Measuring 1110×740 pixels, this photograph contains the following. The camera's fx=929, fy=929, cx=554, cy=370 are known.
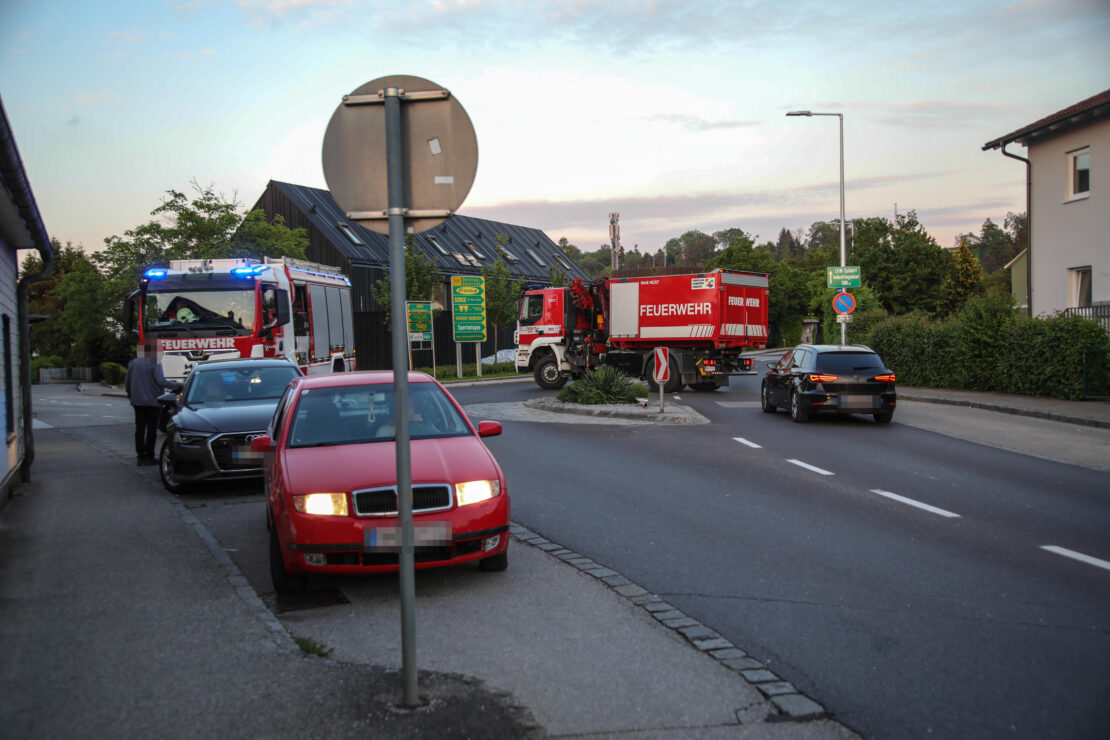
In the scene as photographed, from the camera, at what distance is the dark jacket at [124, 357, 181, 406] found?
1300cm

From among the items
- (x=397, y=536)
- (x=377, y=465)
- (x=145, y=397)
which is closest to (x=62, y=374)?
(x=145, y=397)

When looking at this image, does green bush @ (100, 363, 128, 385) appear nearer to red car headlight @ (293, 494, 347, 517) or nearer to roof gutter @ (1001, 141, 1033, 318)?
roof gutter @ (1001, 141, 1033, 318)

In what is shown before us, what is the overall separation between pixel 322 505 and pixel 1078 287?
2583cm

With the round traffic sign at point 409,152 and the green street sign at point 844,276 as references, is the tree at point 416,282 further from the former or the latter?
the round traffic sign at point 409,152

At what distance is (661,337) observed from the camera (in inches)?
1032

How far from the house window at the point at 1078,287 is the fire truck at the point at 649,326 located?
8.27m

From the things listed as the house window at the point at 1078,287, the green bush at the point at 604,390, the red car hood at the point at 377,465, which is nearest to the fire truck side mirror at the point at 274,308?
the green bush at the point at 604,390

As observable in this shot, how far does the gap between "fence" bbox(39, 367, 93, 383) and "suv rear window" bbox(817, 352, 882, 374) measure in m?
59.0

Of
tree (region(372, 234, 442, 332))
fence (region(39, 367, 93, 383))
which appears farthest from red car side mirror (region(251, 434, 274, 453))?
fence (region(39, 367, 93, 383))

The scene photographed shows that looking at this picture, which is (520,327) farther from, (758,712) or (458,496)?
(758,712)

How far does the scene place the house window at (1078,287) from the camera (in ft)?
83.9

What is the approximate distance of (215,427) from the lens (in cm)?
1038

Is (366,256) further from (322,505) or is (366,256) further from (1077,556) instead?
(1077,556)

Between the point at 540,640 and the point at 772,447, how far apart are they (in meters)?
9.25
